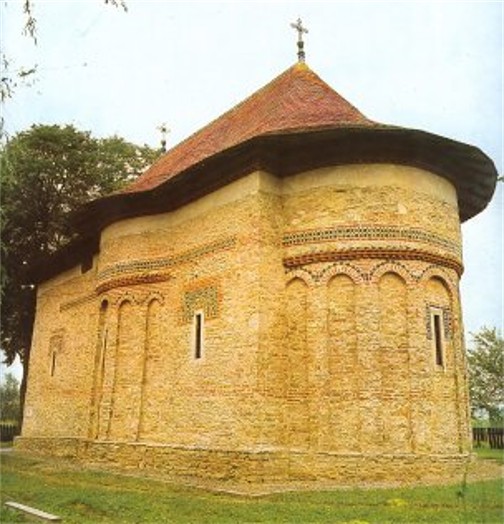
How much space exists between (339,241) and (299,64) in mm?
6188

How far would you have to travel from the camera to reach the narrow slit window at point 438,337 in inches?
449

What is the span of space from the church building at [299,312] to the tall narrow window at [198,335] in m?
0.05

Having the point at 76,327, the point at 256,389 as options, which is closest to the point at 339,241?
the point at 256,389

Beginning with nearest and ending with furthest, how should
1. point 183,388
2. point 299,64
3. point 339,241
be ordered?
point 339,241 → point 183,388 → point 299,64

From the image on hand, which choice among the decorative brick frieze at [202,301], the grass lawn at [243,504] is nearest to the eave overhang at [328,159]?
the decorative brick frieze at [202,301]

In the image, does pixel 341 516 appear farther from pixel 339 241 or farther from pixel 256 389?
pixel 339 241

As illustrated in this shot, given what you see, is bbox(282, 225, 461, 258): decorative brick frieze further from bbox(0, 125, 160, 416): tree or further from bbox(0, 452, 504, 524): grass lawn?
bbox(0, 125, 160, 416): tree

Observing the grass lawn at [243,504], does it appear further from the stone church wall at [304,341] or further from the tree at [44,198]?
the tree at [44,198]

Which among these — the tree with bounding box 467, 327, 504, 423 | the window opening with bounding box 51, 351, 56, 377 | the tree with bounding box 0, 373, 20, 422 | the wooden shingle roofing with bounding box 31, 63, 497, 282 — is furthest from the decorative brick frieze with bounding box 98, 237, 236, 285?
the tree with bounding box 0, 373, 20, 422

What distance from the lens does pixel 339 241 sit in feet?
37.3

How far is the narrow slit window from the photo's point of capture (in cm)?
1140

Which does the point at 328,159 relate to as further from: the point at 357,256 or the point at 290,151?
the point at 357,256

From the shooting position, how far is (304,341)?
1124cm

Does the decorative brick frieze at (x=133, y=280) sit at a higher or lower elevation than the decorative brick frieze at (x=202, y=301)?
higher
